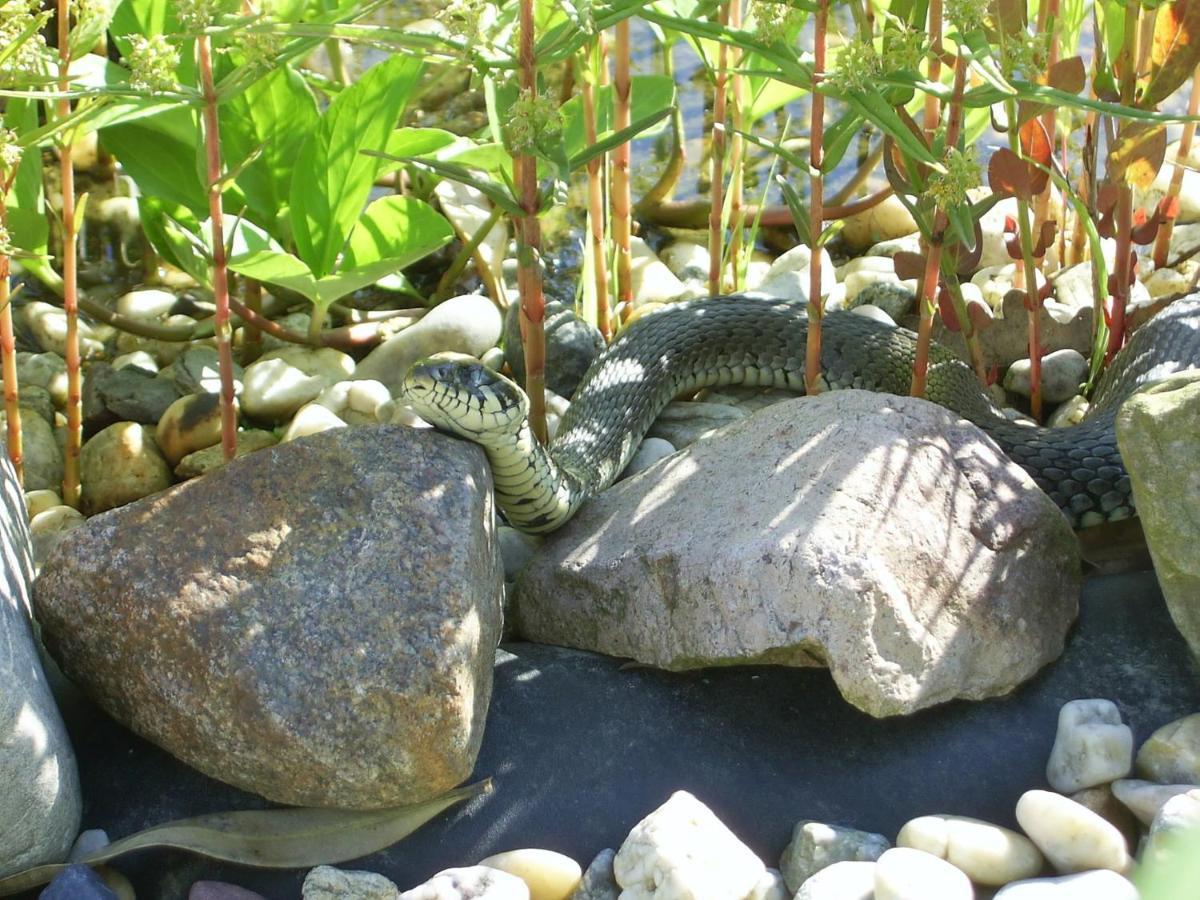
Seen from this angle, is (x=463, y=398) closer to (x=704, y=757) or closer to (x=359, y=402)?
(x=704, y=757)

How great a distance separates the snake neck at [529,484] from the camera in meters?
3.26

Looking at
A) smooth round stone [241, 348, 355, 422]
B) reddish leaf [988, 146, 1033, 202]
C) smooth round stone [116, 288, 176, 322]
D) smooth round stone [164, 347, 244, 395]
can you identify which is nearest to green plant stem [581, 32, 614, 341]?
smooth round stone [241, 348, 355, 422]

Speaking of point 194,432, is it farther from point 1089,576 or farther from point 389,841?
point 1089,576

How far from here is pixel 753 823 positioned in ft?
9.12

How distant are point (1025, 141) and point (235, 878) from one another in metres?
2.90

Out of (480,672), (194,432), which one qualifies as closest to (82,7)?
(194,432)

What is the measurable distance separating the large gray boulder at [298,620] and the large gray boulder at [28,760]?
13 centimetres

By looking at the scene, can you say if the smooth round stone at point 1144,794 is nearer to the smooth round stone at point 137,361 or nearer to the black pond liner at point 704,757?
the black pond liner at point 704,757

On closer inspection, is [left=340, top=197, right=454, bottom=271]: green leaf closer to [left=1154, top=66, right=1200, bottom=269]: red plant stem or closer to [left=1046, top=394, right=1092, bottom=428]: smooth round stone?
[left=1046, top=394, right=1092, bottom=428]: smooth round stone

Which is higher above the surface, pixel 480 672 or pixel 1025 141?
pixel 1025 141

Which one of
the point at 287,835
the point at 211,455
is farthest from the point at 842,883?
the point at 211,455

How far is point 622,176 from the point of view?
15.3 ft

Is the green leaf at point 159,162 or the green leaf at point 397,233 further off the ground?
the green leaf at point 159,162

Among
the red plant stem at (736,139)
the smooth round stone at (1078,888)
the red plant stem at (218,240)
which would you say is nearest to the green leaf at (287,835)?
the red plant stem at (218,240)
